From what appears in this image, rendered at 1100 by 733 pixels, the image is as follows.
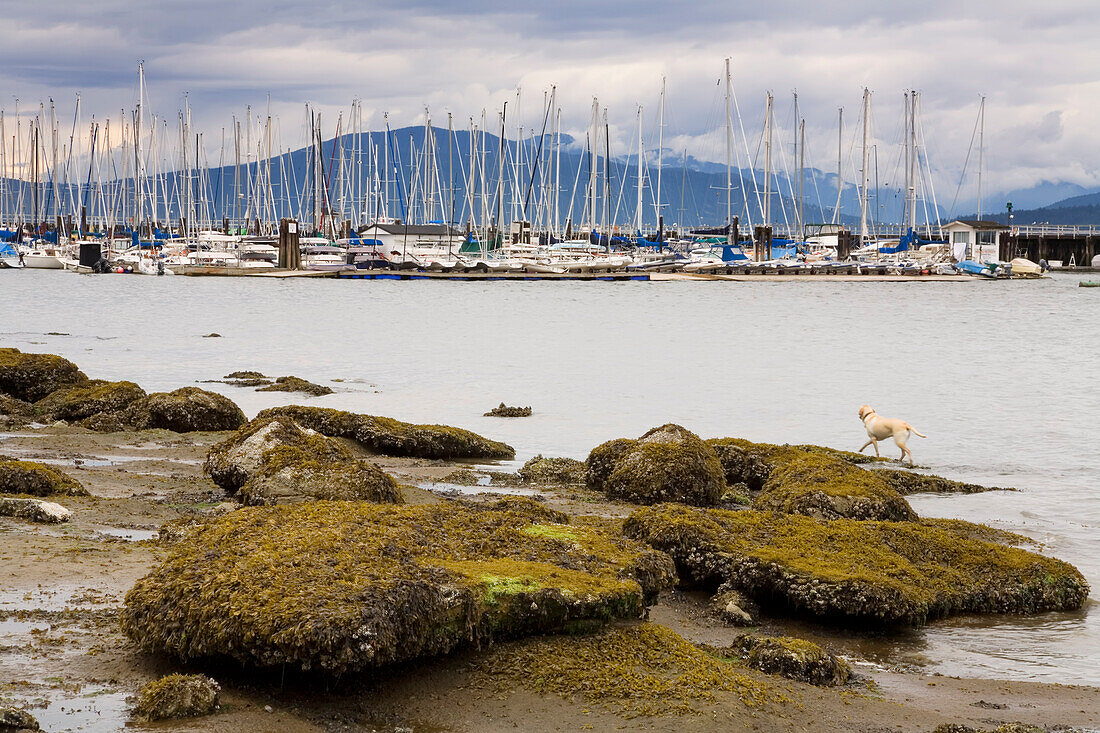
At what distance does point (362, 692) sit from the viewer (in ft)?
19.3

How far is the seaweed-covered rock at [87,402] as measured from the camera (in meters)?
16.7

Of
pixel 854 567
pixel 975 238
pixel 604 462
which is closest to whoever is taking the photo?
pixel 854 567

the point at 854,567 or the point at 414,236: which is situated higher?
the point at 414,236

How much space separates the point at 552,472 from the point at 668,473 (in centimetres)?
205

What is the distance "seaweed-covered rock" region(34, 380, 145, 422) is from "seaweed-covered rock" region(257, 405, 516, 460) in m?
3.40

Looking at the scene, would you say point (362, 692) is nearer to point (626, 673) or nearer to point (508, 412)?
point (626, 673)

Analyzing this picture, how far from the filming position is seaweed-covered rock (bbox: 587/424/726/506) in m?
11.7

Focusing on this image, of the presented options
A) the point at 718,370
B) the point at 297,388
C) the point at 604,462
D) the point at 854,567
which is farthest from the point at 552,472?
the point at 718,370

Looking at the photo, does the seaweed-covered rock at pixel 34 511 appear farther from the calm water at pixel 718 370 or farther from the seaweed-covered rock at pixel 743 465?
the seaweed-covered rock at pixel 743 465

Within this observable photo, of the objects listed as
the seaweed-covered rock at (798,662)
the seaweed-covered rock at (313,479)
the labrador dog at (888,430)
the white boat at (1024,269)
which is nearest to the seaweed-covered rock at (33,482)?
the seaweed-covered rock at (313,479)

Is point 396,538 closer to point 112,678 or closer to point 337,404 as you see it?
point 112,678

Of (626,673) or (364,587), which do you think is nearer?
(364,587)

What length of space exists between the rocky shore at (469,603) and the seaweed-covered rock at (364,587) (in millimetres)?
16

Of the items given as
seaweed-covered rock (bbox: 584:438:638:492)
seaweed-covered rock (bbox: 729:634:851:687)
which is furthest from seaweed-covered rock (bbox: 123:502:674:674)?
seaweed-covered rock (bbox: 584:438:638:492)
